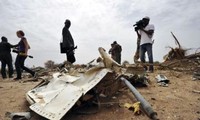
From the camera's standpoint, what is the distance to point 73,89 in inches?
141

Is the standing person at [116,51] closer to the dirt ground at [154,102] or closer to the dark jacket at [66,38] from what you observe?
the dark jacket at [66,38]

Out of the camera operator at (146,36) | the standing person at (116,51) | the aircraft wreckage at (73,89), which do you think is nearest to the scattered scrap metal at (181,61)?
the camera operator at (146,36)

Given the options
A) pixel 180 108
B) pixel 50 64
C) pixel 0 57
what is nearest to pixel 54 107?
pixel 180 108

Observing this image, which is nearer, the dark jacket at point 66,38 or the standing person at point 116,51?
the dark jacket at point 66,38

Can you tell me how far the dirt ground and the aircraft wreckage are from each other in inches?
7.4

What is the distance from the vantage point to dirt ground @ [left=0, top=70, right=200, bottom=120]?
3.26m

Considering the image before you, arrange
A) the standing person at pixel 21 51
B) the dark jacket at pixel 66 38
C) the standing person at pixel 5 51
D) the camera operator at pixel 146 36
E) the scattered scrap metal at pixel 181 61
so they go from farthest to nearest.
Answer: the standing person at pixel 5 51, the standing person at pixel 21 51, the dark jacket at pixel 66 38, the camera operator at pixel 146 36, the scattered scrap metal at pixel 181 61

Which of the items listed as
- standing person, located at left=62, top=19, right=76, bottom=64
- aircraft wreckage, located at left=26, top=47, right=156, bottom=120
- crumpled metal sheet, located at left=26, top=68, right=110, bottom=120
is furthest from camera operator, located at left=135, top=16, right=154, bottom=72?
crumpled metal sheet, located at left=26, top=68, right=110, bottom=120

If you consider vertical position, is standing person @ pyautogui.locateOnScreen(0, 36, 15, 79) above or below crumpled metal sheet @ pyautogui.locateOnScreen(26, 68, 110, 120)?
above

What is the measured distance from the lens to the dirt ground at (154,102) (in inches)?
129

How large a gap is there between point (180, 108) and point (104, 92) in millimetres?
1161

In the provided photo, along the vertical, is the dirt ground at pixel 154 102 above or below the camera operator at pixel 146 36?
below

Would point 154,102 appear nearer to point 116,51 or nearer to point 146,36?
point 146,36

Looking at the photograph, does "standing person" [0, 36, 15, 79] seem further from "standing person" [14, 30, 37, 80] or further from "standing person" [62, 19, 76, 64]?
"standing person" [62, 19, 76, 64]
